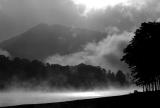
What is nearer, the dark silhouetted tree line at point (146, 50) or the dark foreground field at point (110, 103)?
the dark foreground field at point (110, 103)

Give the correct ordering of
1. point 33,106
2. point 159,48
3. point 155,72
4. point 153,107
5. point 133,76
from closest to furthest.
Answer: point 33,106
point 153,107
point 159,48
point 155,72
point 133,76

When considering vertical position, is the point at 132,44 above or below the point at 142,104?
above

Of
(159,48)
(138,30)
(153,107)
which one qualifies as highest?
(138,30)

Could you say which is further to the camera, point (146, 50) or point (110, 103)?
point (146, 50)

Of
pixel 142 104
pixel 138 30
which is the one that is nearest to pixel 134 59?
pixel 138 30

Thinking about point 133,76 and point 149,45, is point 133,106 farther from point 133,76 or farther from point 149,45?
point 133,76

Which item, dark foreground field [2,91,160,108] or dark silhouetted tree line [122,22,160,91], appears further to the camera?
dark silhouetted tree line [122,22,160,91]

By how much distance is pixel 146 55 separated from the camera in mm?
55875

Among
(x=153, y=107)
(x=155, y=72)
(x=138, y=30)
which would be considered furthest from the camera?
(x=138, y=30)

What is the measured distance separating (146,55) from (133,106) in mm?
35140

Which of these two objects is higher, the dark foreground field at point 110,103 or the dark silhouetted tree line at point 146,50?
the dark silhouetted tree line at point 146,50

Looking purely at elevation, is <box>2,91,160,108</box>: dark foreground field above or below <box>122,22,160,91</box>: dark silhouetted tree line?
below

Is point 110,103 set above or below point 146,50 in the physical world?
below

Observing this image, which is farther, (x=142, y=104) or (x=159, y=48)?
(x=159, y=48)
